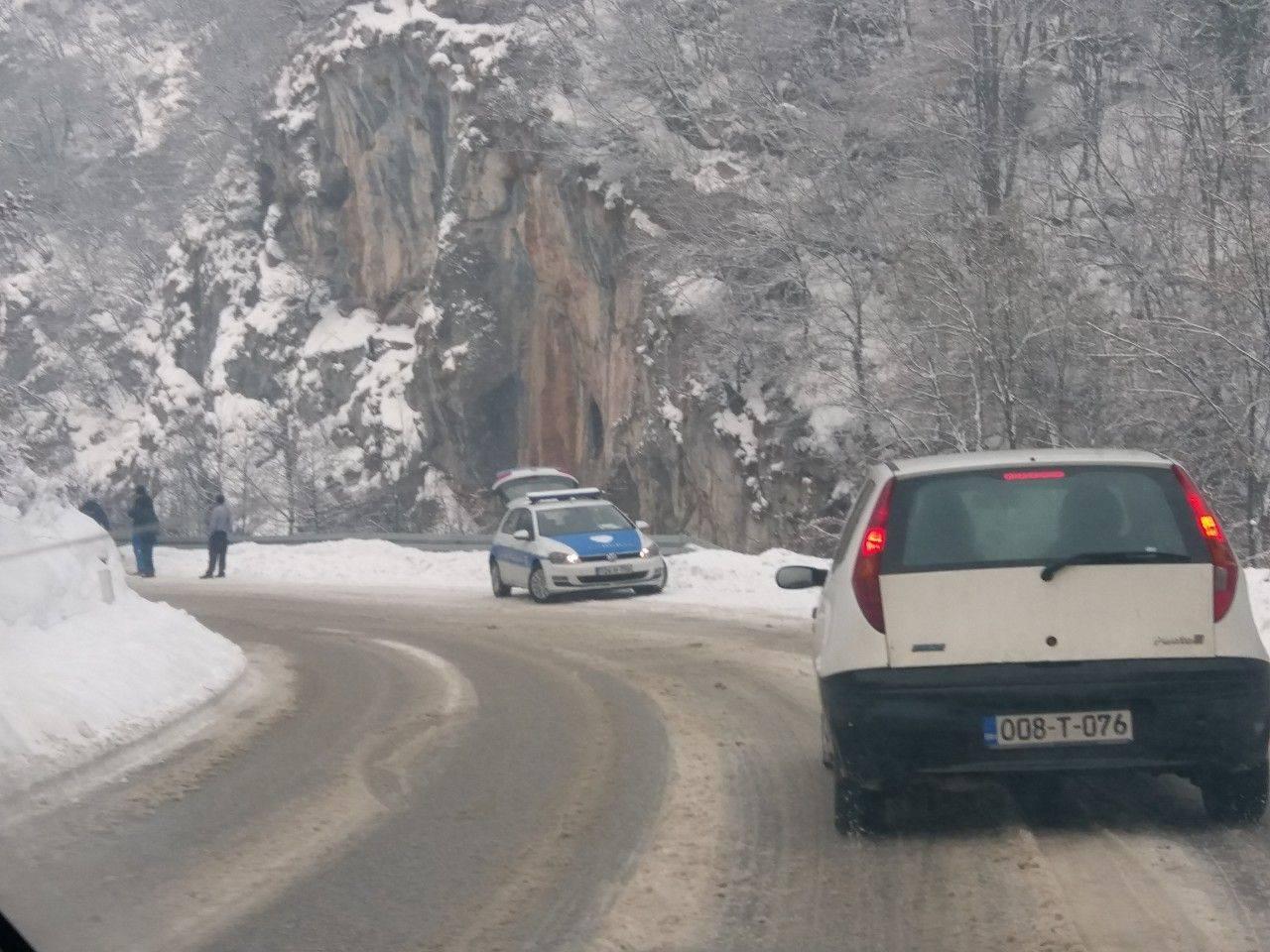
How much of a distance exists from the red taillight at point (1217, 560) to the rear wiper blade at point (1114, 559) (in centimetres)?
12

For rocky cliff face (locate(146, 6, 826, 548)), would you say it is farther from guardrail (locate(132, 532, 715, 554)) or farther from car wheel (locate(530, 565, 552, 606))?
car wheel (locate(530, 565, 552, 606))

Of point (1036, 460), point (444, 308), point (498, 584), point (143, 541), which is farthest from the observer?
point (444, 308)

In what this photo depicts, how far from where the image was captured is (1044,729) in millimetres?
6473

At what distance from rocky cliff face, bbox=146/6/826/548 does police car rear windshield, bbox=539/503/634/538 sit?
1345 cm

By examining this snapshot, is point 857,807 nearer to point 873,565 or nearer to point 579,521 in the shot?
point 873,565

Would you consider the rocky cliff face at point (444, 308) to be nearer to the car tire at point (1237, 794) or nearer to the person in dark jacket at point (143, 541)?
the person in dark jacket at point (143, 541)

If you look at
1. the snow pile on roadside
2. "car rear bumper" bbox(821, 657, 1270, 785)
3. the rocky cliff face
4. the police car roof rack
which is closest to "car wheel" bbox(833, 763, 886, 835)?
"car rear bumper" bbox(821, 657, 1270, 785)

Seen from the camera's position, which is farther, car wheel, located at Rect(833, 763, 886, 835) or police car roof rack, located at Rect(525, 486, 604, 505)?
police car roof rack, located at Rect(525, 486, 604, 505)

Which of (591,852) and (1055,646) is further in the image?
(591,852)

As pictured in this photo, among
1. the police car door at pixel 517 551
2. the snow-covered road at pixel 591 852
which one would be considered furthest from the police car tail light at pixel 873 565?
the police car door at pixel 517 551

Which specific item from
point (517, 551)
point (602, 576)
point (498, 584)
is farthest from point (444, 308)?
point (602, 576)

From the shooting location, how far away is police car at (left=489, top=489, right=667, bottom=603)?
22781 mm

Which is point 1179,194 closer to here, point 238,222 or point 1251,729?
point 1251,729

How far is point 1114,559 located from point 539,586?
1691 cm
